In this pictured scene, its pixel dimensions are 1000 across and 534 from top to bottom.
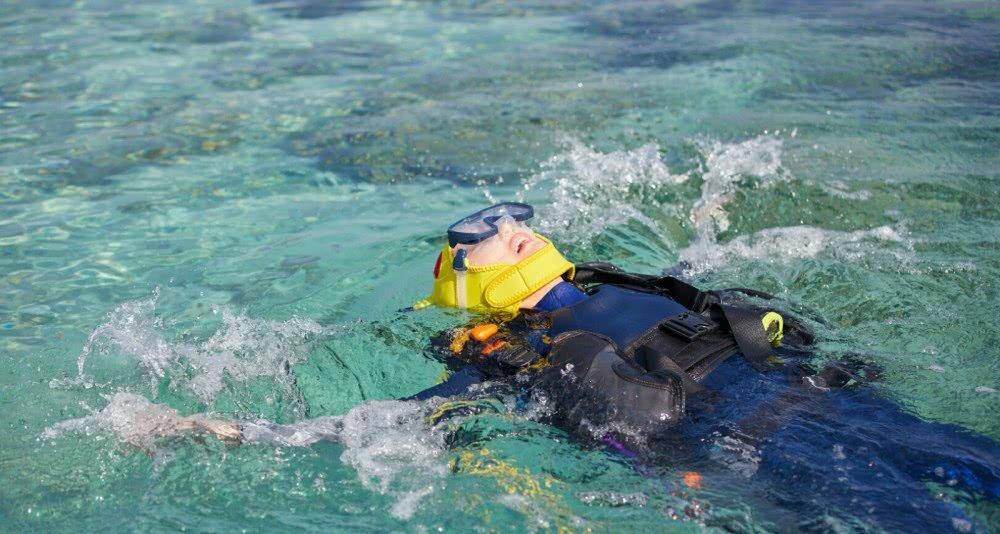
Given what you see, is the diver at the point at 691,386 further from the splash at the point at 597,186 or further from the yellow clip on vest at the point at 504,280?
the splash at the point at 597,186

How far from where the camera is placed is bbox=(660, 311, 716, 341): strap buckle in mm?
3838

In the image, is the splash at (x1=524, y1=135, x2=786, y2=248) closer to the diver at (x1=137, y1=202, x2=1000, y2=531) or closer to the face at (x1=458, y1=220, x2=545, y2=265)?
the face at (x1=458, y1=220, x2=545, y2=265)

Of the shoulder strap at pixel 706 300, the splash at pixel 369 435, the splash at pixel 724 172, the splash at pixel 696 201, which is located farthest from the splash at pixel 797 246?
the splash at pixel 369 435

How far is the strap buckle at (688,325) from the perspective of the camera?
3.84 m

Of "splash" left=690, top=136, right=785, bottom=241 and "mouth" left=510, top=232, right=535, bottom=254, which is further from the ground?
"mouth" left=510, top=232, right=535, bottom=254

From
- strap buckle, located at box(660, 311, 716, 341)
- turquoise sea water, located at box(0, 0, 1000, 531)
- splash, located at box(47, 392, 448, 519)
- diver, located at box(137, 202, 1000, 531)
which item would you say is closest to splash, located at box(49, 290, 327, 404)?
turquoise sea water, located at box(0, 0, 1000, 531)

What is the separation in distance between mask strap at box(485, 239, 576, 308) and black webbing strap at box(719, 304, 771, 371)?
2.82ft

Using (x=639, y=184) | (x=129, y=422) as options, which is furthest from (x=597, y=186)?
(x=129, y=422)

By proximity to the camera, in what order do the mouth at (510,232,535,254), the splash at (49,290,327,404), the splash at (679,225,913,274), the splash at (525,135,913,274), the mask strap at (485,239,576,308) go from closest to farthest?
1. the mask strap at (485,239,576,308)
2. the mouth at (510,232,535,254)
3. the splash at (49,290,327,404)
4. the splash at (679,225,913,274)
5. the splash at (525,135,913,274)

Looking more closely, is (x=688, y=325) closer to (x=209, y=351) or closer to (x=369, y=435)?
(x=369, y=435)

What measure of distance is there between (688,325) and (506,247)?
99 cm

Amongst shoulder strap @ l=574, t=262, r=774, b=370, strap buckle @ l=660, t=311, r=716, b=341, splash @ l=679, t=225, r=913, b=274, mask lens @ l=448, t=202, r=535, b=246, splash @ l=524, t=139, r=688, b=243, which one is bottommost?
splash @ l=679, t=225, r=913, b=274

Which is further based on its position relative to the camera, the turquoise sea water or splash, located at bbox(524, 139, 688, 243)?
splash, located at bbox(524, 139, 688, 243)

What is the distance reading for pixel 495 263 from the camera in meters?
4.36
